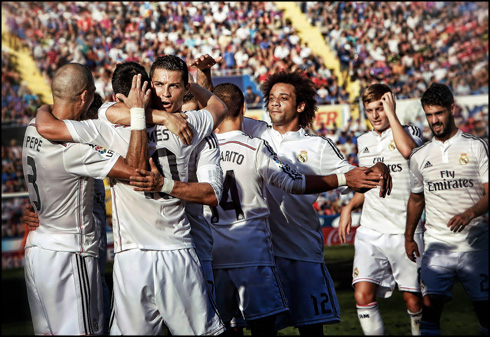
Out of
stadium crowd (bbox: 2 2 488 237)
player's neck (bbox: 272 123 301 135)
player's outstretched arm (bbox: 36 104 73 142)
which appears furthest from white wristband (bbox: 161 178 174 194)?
stadium crowd (bbox: 2 2 488 237)

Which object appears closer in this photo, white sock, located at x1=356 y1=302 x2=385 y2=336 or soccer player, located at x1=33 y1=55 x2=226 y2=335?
soccer player, located at x1=33 y1=55 x2=226 y2=335

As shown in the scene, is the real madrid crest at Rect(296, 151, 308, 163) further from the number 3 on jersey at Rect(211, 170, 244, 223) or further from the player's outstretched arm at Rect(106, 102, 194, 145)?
the player's outstretched arm at Rect(106, 102, 194, 145)

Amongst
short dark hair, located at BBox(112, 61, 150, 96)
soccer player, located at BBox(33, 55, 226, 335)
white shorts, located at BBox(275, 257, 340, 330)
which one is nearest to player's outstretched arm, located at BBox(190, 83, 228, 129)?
soccer player, located at BBox(33, 55, 226, 335)

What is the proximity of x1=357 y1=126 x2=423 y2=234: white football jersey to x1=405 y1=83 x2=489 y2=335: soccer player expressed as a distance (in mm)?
569

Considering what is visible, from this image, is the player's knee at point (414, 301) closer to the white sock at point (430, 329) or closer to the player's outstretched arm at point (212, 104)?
the white sock at point (430, 329)

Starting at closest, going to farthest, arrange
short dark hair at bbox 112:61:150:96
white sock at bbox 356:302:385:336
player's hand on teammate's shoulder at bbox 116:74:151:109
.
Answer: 1. player's hand on teammate's shoulder at bbox 116:74:151:109
2. short dark hair at bbox 112:61:150:96
3. white sock at bbox 356:302:385:336

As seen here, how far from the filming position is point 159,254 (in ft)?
11.4

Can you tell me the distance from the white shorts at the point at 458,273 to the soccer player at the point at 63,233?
10.6 feet

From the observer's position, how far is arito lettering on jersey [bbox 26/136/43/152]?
3.88 meters

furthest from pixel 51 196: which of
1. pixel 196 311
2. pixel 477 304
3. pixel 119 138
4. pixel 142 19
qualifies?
pixel 142 19

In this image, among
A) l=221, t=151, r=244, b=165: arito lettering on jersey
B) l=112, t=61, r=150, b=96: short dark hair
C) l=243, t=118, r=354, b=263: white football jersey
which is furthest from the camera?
A: l=243, t=118, r=354, b=263: white football jersey

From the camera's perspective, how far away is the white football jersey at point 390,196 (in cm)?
644

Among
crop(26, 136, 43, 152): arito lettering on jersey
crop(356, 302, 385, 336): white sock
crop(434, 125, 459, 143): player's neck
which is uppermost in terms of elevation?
crop(26, 136, 43, 152): arito lettering on jersey

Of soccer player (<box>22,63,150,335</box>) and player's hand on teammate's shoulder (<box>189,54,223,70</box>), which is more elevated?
player's hand on teammate's shoulder (<box>189,54,223,70</box>)
